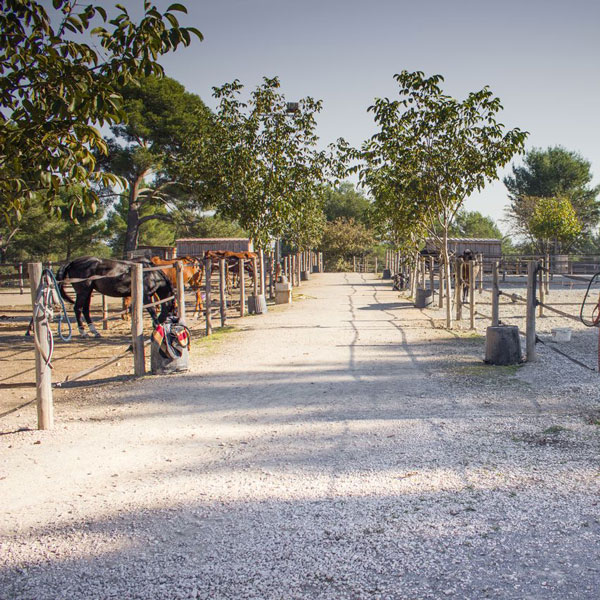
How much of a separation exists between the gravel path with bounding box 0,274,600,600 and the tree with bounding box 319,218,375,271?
153 feet

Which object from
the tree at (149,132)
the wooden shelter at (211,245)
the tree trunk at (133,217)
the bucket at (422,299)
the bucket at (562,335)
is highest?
the tree at (149,132)

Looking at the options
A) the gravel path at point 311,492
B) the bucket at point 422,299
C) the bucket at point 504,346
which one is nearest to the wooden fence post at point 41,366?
the gravel path at point 311,492

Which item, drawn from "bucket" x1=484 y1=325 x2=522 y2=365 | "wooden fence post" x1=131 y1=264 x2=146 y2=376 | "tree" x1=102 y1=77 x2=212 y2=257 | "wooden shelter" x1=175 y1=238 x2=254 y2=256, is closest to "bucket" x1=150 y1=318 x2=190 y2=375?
"wooden fence post" x1=131 y1=264 x2=146 y2=376

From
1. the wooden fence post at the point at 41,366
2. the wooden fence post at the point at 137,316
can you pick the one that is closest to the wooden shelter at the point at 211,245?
the wooden fence post at the point at 137,316

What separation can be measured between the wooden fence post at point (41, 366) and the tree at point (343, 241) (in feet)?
157

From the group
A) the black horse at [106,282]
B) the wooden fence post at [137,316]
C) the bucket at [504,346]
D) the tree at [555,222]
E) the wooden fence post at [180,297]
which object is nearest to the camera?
the wooden fence post at [137,316]

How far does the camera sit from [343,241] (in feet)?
176

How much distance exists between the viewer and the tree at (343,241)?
2103 inches

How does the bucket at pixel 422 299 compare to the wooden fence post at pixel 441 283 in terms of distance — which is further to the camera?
the bucket at pixel 422 299

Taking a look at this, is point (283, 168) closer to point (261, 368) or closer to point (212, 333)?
point (212, 333)

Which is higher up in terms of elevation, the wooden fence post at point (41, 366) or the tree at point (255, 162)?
the tree at point (255, 162)

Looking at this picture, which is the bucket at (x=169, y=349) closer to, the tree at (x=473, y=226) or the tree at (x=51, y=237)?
the tree at (x=51, y=237)

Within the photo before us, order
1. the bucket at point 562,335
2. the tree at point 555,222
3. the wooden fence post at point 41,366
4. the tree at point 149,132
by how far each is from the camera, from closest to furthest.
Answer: the wooden fence post at point 41,366 < the bucket at point 562,335 < the tree at point 149,132 < the tree at point 555,222

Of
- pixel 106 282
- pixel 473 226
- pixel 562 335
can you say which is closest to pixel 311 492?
pixel 562 335
